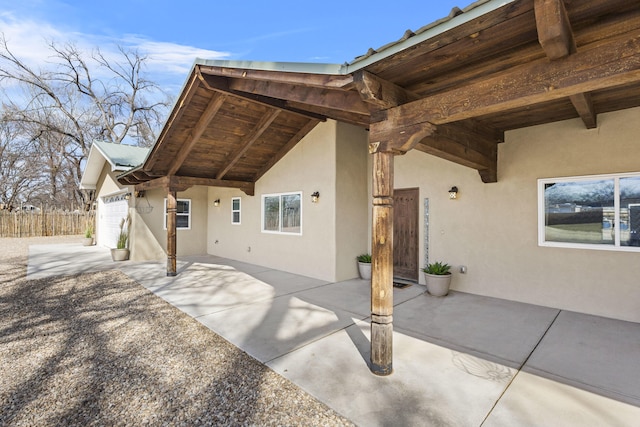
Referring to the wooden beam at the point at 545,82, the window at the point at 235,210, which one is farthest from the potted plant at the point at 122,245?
the wooden beam at the point at 545,82

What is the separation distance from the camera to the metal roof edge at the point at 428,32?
196 cm

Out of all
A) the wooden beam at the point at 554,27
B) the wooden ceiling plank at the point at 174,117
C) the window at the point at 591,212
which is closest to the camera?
the wooden beam at the point at 554,27

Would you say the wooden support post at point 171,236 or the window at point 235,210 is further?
the window at point 235,210

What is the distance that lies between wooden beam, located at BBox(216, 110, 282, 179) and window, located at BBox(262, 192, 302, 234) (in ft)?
4.39

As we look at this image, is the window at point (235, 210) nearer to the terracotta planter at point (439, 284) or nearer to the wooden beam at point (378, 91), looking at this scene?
the terracotta planter at point (439, 284)

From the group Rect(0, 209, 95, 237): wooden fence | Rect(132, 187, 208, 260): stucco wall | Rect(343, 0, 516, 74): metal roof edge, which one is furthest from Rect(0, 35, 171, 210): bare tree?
Rect(343, 0, 516, 74): metal roof edge

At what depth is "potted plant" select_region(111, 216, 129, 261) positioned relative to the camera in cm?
956

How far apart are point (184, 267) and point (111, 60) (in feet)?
66.0

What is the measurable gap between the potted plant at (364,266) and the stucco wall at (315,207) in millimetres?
184

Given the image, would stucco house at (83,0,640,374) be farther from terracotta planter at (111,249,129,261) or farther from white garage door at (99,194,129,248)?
white garage door at (99,194,129,248)

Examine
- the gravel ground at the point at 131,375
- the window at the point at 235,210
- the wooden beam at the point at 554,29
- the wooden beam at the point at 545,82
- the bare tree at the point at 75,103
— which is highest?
the bare tree at the point at 75,103

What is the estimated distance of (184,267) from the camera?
28.2 ft

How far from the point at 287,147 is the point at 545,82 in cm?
626

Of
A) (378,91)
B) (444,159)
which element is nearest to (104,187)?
(444,159)
